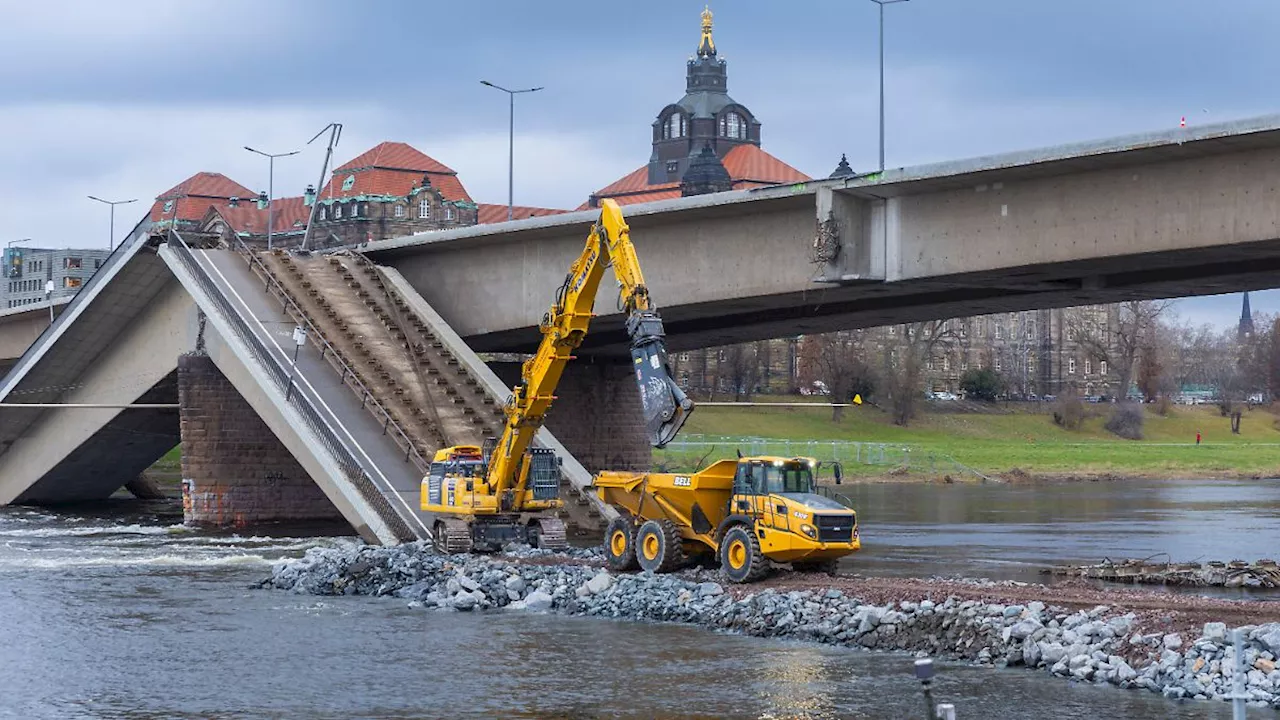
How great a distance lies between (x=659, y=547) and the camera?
34.7 metres

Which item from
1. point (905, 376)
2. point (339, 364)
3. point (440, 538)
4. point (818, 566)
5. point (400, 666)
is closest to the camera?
point (400, 666)

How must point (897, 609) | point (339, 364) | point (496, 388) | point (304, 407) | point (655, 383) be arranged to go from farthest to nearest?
point (496, 388) < point (339, 364) < point (304, 407) < point (655, 383) < point (897, 609)

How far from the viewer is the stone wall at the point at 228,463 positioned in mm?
56062

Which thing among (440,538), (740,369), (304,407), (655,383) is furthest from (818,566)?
(740,369)

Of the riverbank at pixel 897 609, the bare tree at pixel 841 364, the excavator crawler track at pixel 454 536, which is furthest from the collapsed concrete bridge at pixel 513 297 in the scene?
the bare tree at pixel 841 364

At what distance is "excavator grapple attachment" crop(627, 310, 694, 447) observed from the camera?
34.6 m

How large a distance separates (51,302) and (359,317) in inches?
759

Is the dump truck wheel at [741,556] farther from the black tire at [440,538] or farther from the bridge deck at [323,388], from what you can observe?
the bridge deck at [323,388]

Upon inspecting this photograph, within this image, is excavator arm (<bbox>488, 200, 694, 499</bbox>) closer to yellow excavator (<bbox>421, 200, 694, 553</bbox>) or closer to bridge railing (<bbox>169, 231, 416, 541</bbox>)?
yellow excavator (<bbox>421, 200, 694, 553</bbox>)

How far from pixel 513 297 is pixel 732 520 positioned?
24206 millimetres

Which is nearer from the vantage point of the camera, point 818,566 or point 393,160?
point 818,566

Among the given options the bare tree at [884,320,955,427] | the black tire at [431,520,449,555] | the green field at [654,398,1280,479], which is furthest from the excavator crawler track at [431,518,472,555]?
the bare tree at [884,320,955,427]

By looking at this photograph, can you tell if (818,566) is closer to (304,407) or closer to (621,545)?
(621,545)

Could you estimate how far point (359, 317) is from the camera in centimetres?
5716
